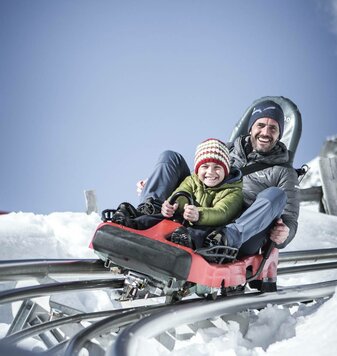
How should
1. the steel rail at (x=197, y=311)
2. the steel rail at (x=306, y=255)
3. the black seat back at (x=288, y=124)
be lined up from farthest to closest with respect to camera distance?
the steel rail at (x=306, y=255) < the black seat back at (x=288, y=124) < the steel rail at (x=197, y=311)

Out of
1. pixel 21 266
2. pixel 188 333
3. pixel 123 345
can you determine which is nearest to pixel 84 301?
pixel 21 266

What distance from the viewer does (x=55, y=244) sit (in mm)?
3729

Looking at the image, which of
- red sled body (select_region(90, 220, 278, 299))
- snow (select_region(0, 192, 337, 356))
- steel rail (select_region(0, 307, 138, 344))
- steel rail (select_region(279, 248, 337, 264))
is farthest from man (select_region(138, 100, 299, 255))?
steel rail (select_region(279, 248, 337, 264))

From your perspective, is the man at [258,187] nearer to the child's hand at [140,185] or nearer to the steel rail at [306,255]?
the child's hand at [140,185]

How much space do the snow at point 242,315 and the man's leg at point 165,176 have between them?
786 millimetres

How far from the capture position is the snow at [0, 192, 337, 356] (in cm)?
157

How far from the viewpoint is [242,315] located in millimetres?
1973

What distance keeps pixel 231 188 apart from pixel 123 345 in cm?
133

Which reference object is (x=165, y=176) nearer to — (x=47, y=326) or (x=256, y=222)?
(x=256, y=222)

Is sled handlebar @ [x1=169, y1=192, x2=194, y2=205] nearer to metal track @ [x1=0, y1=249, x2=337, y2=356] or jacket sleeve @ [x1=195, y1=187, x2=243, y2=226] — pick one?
jacket sleeve @ [x1=195, y1=187, x2=243, y2=226]

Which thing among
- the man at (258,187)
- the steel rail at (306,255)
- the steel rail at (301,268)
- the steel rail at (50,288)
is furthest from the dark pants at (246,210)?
the steel rail at (306,255)

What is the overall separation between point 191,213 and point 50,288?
71cm

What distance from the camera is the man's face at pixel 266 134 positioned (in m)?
2.89

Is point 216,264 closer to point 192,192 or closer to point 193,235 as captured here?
point 193,235
